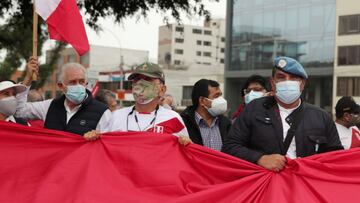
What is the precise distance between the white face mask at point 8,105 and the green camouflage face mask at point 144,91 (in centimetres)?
105

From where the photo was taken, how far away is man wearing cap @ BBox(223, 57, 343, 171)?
12.2ft

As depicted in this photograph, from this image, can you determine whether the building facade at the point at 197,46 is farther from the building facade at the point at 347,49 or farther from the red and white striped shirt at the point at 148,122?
the red and white striped shirt at the point at 148,122

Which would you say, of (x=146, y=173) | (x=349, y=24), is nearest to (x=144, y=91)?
(x=146, y=173)

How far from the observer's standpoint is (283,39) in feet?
156

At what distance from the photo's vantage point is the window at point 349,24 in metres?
44.5

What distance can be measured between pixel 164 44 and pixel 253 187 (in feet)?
382

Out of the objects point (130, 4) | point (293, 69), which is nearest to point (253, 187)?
point (293, 69)

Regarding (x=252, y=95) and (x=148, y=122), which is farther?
(x=252, y=95)

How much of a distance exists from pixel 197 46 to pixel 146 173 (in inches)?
4768

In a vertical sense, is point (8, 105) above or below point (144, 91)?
below

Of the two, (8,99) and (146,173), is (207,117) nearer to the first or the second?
(146,173)

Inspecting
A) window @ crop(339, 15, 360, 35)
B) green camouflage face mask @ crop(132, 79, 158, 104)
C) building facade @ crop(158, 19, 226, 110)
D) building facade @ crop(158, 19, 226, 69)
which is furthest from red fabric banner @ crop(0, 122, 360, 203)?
building facade @ crop(158, 19, 226, 69)

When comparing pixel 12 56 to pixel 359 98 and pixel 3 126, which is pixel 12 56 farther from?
pixel 359 98

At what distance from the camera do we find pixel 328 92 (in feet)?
153
